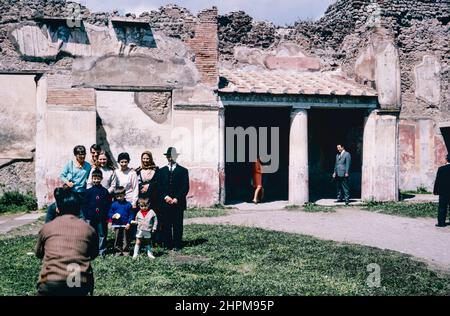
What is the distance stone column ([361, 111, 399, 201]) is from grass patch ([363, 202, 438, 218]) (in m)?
0.41

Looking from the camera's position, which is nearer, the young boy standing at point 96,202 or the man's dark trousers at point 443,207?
the young boy standing at point 96,202

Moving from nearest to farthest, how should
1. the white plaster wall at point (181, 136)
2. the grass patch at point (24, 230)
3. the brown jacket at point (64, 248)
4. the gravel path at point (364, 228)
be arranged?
1. the brown jacket at point (64, 248)
2. the gravel path at point (364, 228)
3. the grass patch at point (24, 230)
4. the white plaster wall at point (181, 136)

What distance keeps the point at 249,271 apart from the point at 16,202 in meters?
9.51

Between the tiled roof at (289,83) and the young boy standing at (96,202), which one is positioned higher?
the tiled roof at (289,83)

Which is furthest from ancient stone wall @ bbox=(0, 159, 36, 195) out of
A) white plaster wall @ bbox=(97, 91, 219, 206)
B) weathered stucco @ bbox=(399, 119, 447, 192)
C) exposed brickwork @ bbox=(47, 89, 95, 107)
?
weathered stucco @ bbox=(399, 119, 447, 192)

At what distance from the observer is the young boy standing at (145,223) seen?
688cm

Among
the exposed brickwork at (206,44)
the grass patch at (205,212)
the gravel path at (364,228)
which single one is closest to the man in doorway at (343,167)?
the gravel path at (364,228)

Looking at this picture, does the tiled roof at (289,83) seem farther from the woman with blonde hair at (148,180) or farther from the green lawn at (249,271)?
the green lawn at (249,271)

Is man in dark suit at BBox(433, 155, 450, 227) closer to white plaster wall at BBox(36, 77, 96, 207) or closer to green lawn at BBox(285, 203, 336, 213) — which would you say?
green lawn at BBox(285, 203, 336, 213)

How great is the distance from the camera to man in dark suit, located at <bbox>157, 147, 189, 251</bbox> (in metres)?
7.37

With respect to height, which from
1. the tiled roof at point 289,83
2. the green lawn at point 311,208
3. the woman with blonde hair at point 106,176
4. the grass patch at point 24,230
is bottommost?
the green lawn at point 311,208

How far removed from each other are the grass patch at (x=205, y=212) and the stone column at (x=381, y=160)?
4.53m

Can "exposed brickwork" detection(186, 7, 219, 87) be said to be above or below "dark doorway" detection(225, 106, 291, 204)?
above
